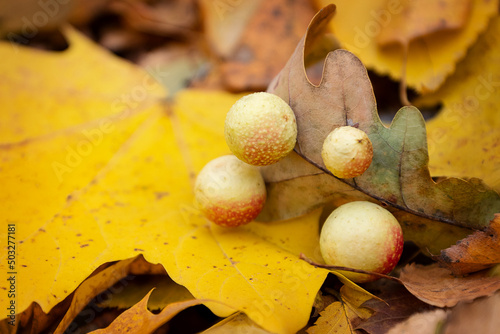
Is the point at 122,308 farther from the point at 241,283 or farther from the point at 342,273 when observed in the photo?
the point at 342,273

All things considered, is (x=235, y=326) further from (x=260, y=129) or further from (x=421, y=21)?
(x=421, y=21)

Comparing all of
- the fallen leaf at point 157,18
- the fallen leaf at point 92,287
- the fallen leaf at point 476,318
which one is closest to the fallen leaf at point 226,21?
the fallen leaf at point 157,18

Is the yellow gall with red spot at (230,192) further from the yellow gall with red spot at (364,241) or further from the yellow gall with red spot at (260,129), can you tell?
the yellow gall with red spot at (364,241)

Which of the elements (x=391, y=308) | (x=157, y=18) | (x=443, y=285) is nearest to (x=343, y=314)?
(x=391, y=308)

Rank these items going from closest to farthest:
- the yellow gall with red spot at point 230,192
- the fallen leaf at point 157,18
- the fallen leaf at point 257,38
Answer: the yellow gall with red spot at point 230,192, the fallen leaf at point 257,38, the fallen leaf at point 157,18

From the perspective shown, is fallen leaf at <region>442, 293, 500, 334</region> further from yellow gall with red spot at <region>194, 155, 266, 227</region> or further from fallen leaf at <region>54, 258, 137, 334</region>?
fallen leaf at <region>54, 258, 137, 334</region>
